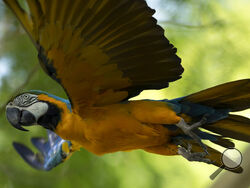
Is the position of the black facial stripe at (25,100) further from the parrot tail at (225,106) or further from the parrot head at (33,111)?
the parrot tail at (225,106)

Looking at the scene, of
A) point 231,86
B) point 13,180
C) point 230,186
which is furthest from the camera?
point 13,180

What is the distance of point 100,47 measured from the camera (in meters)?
1.54

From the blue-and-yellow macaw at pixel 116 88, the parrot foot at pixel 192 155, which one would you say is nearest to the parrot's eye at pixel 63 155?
the blue-and-yellow macaw at pixel 116 88

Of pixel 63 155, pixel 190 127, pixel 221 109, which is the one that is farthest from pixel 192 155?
pixel 63 155

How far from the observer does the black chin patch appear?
174cm

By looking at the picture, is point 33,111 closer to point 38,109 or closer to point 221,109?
point 38,109

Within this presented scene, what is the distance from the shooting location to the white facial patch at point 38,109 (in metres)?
1.71

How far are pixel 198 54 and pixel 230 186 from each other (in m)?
1.12

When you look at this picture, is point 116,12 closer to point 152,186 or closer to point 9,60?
point 9,60

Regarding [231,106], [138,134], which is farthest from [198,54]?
[138,134]

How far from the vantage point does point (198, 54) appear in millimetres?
2688

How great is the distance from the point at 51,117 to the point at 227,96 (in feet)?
2.76

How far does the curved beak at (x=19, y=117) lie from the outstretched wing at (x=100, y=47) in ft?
0.73

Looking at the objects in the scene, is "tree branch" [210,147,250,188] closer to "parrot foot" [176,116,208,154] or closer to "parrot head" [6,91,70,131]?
"parrot foot" [176,116,208,154]
